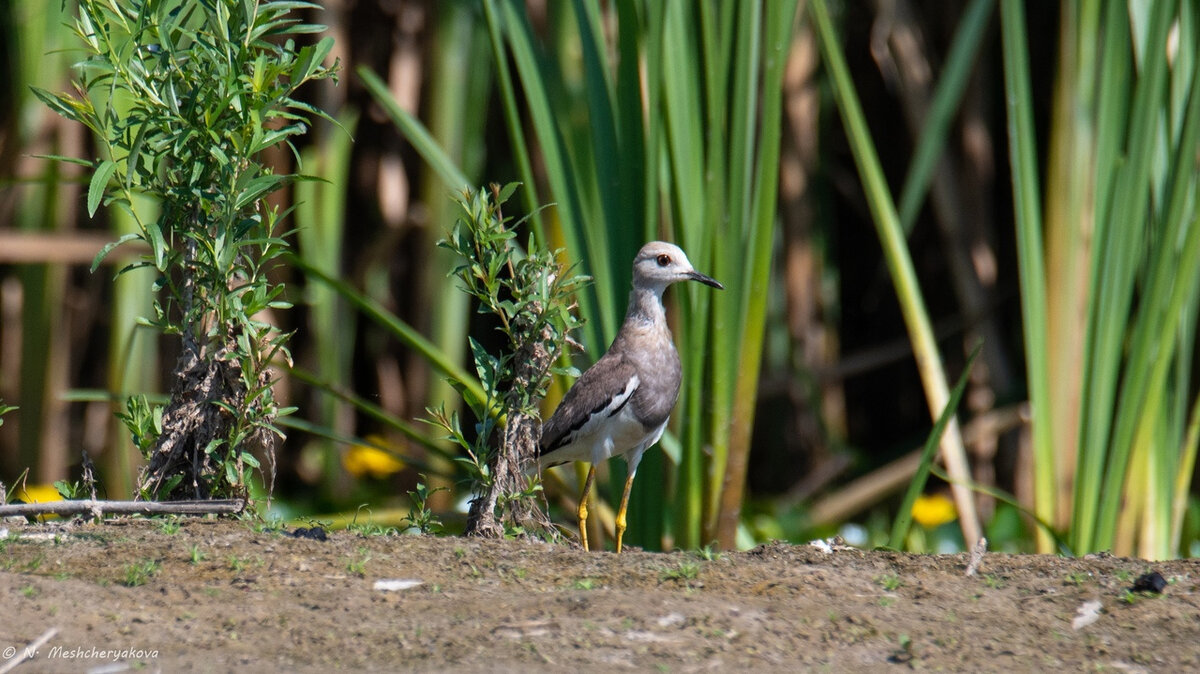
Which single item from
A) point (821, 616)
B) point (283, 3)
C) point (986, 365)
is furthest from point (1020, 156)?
point (986, 365)

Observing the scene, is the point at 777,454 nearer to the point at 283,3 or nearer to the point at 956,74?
the point at 956,74

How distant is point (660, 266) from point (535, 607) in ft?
5.65

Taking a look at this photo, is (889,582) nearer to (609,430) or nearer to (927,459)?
(927,459)

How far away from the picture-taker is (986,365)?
233 inches

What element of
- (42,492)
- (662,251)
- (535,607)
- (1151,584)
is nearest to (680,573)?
(535,607)

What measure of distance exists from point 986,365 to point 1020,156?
258 centimetres

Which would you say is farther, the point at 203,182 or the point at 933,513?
the point at 933,513

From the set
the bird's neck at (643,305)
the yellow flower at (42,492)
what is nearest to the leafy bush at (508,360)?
the bird's neck at (643,305)

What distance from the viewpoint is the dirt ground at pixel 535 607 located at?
201 cm

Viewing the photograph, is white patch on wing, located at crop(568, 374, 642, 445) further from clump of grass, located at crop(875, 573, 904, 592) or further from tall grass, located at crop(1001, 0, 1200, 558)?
clump of grass, located at crop(875, 573, 904, 592)

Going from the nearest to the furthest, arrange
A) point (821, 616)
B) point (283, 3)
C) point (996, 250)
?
1. point (821, 616)
2. point (283, 3)
3. point (996, 250)

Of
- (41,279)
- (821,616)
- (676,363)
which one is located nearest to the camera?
(821,616)

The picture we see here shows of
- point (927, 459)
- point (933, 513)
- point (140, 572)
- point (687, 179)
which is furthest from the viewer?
point (933, 513)

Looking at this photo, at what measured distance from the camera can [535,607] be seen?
7.24ft
